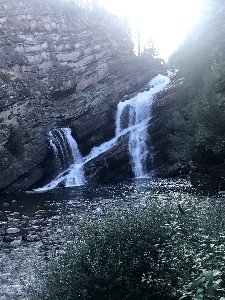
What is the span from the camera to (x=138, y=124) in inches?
1810

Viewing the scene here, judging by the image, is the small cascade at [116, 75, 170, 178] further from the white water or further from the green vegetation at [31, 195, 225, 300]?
the green vegetation at [31, 195, 225, 300]

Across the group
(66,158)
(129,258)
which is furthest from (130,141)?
(129,258)

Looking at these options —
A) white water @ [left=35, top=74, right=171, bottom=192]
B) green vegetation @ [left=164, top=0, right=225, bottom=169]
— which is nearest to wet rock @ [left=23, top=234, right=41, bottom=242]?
white water @ [left=35, top=74, right=171, bottom=192]

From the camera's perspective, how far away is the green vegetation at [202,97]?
1309 inches

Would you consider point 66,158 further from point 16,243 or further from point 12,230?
point 16,243

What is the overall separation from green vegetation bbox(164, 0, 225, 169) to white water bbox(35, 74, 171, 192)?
3.08 meters

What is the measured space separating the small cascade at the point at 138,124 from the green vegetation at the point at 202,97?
9.16ft

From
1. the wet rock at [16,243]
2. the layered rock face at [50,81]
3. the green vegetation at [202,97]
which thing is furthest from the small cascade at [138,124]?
the wet rock at [16,243]

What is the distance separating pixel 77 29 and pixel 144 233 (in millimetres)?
54005

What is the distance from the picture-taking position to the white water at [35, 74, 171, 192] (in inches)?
1583

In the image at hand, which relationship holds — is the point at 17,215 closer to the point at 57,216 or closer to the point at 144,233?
the point at 57,216

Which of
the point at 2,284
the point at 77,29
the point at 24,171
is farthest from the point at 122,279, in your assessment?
the point at 77,29

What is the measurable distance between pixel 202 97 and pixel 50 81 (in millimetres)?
21381

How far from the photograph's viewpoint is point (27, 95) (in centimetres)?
4441
